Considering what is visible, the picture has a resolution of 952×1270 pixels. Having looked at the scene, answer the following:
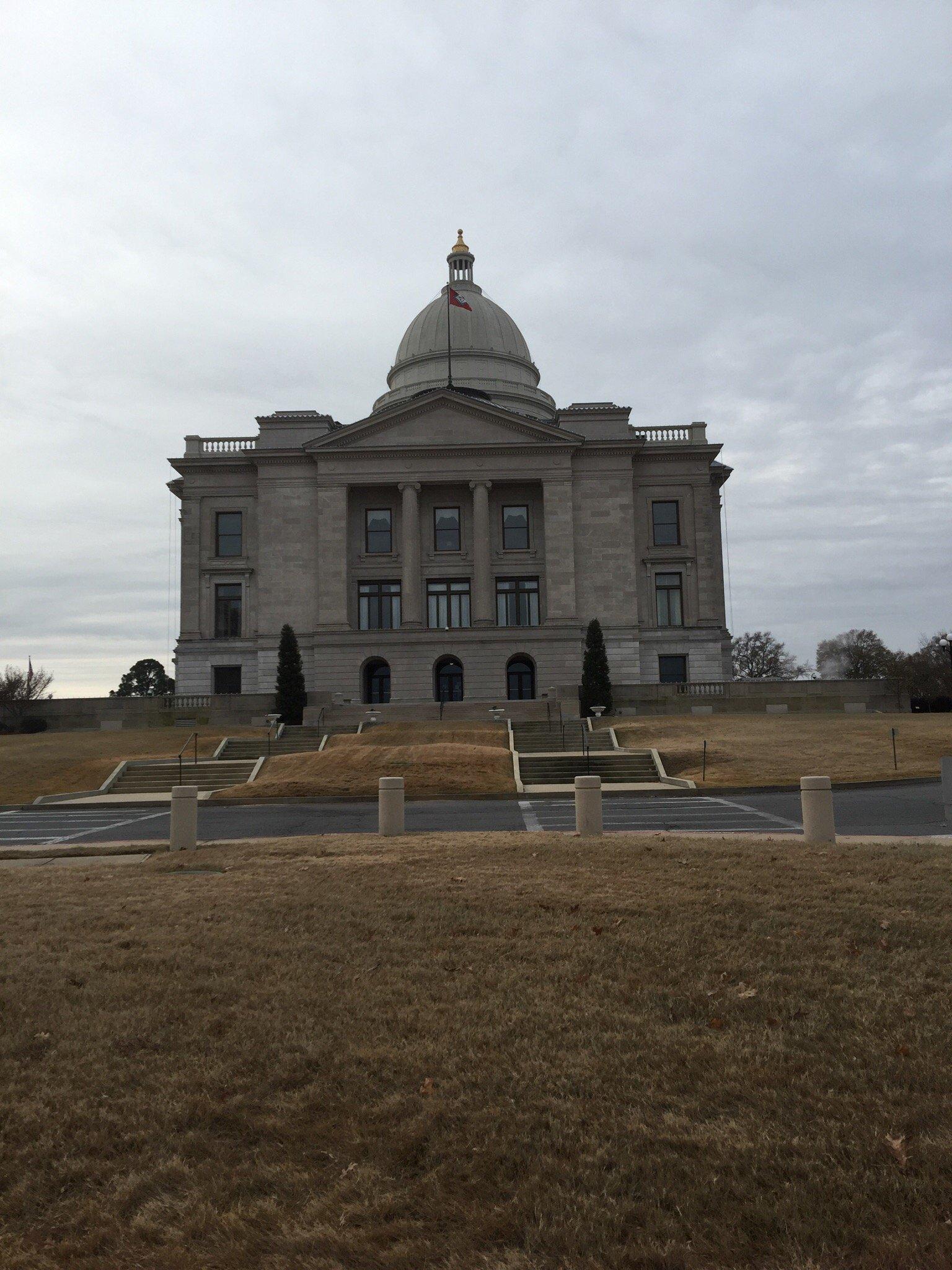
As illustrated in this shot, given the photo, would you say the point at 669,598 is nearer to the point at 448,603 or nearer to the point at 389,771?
the point at 448,603

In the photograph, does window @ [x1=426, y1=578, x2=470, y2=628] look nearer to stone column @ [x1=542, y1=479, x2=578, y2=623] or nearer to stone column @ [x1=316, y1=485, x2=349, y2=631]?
stone column @ [x1=542, y1=479, x2=578, y2=623]

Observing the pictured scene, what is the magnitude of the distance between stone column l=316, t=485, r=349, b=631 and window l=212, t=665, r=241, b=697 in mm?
6925

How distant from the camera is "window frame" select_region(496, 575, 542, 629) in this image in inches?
2542

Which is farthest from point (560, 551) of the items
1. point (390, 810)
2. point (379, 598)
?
point (390, 810)

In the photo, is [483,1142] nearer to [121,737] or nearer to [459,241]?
[121,737]

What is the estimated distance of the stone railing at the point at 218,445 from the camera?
67.0 meters

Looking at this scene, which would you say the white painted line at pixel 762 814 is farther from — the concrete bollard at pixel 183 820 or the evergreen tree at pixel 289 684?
the evergreen tree at pixel 289 684

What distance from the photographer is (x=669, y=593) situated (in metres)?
65.7

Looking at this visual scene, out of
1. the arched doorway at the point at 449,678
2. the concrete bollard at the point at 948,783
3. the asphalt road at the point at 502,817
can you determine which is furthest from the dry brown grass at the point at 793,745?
the arched doorway at the point at 449,678

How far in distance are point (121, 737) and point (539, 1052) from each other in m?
42.8

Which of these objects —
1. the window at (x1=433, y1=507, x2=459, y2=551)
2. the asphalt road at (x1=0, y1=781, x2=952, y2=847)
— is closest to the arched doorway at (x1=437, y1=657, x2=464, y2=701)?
the window at (x1=433, y1=507, x2=459, y2=551)

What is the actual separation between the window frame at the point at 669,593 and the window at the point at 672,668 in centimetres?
237

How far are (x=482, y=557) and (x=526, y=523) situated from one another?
465 centimetres

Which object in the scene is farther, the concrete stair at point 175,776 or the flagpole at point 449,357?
the flagpole at point 449,357
